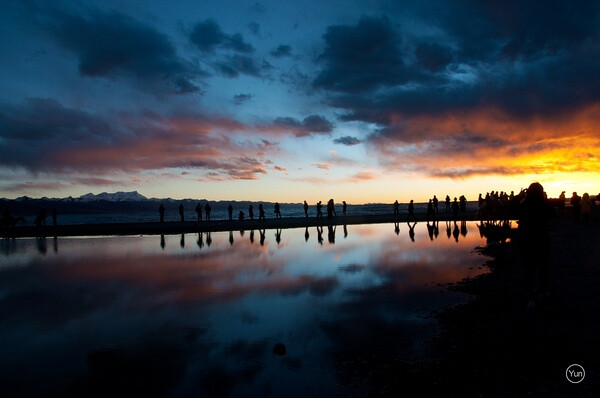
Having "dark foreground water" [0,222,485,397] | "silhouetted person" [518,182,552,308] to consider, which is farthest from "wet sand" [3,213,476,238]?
"silhouetted person" [518,182,552,308]

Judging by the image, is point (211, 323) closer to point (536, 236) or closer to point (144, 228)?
point (536, 236)

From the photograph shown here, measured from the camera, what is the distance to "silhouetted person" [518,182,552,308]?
823 centimetres

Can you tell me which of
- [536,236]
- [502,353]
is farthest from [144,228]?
[502,353]

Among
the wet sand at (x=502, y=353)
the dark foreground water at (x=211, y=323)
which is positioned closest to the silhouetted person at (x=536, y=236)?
the wet sand at (x=502, y=353)

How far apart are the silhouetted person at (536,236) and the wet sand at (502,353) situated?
470mm

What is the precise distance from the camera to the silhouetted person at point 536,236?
324 inches

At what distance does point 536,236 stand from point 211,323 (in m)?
7.53

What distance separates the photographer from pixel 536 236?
8.37 m

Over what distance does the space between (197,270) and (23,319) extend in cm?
623

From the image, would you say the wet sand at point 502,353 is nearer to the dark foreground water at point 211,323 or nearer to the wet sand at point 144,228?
the dark foreground water at point 211,323

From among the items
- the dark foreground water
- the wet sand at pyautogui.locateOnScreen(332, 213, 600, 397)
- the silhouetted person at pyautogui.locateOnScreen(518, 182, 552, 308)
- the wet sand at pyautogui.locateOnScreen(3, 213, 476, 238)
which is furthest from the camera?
the wet sand at pyautogui.locateOnScreen(3, 213, 476, 238)

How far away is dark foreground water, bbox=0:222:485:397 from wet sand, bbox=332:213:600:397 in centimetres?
42

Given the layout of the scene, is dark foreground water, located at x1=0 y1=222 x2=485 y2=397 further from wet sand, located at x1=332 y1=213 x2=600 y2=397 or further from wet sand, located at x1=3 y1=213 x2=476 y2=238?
wet sand, located at x1=3 y1=213 x2=476 y2=238

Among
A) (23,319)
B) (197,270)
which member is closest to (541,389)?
(23,319)
